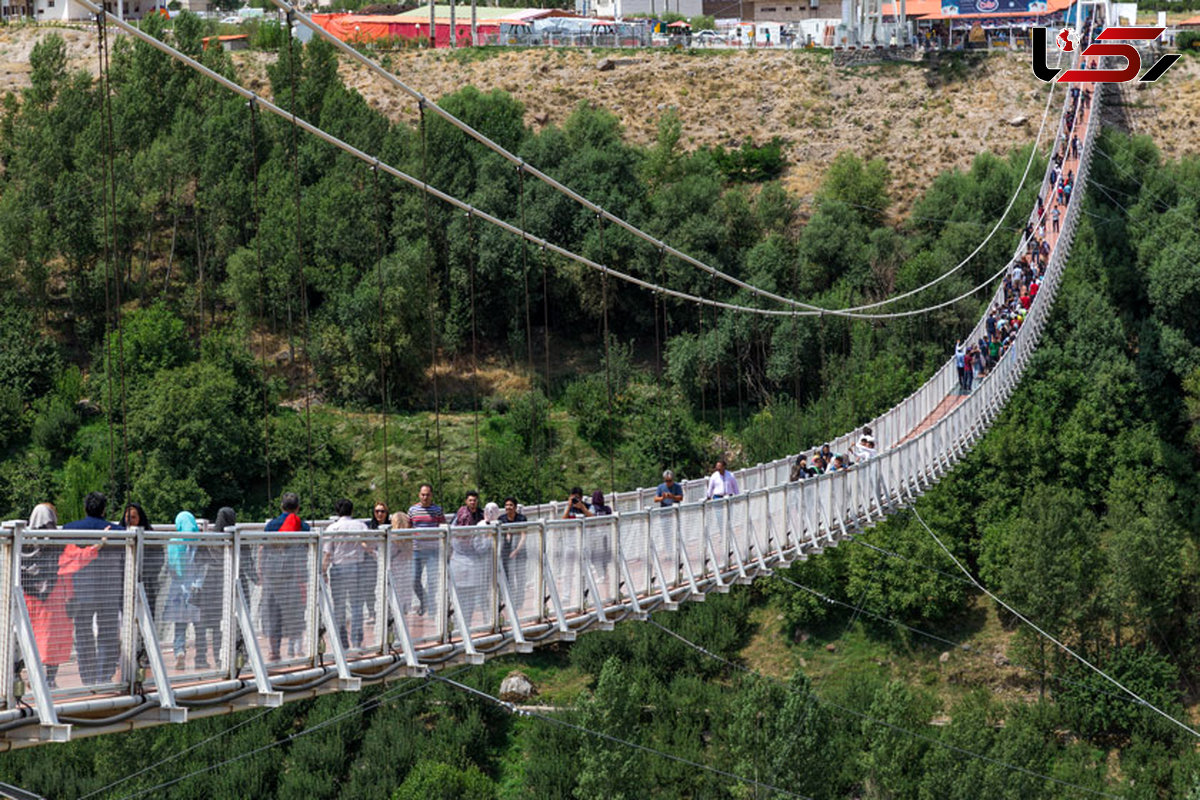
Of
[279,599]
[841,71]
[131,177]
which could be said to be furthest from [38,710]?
[841,71]

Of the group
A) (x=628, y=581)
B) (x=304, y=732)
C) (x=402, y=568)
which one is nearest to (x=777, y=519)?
(x=628, y=581)

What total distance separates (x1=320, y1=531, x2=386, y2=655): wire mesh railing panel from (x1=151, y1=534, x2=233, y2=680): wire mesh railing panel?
966 millimetres

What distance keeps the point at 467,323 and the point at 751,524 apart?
28317mm

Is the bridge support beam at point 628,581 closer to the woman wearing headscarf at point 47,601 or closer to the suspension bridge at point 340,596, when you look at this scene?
the suspension bridge at point 340,596

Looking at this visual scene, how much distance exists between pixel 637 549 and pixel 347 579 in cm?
488

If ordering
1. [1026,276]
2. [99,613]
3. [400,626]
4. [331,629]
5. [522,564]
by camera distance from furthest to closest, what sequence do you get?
[1026,276]
[522,564]
[400,626]
[331,629]
[99,613]

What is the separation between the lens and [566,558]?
687 inches

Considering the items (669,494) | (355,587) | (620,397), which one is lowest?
(620,397)

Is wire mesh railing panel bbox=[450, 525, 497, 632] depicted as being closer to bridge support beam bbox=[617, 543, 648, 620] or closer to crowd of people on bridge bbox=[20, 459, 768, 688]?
crowd of people on bridge bbox=[20, 459, 768, 688]

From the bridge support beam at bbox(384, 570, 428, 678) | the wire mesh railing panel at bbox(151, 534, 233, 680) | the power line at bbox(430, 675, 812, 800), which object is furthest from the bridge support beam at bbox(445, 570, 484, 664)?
the power line at bbox(430, 675, 812, 800)

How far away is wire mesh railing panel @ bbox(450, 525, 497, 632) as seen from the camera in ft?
51.5

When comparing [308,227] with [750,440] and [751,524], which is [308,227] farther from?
[751,524]

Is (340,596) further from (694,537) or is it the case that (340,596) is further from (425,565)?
(694,537)

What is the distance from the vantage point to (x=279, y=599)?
13.6 metres
